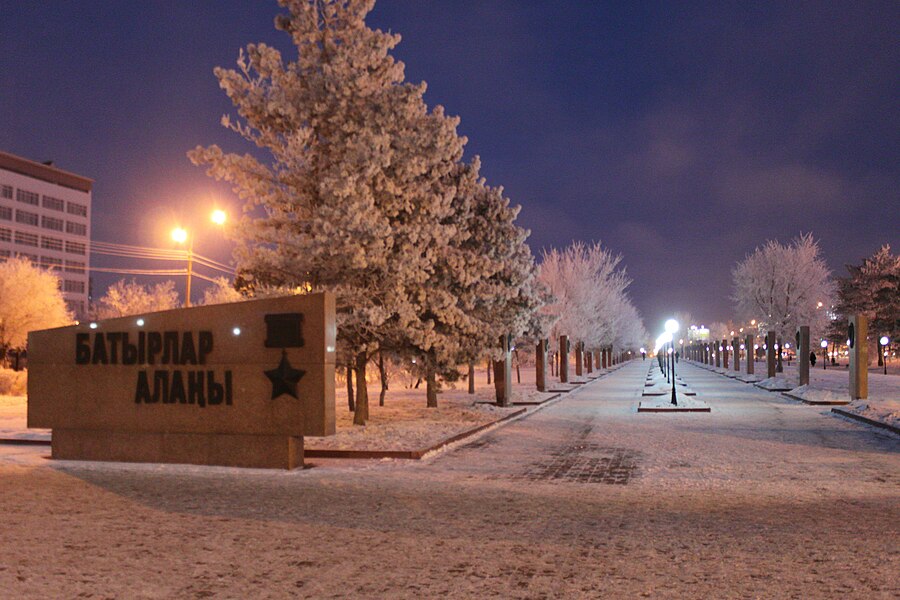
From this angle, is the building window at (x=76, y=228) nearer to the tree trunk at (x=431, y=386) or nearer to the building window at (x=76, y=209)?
the building window at (x=76, y=209)

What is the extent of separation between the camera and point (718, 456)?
574 inches

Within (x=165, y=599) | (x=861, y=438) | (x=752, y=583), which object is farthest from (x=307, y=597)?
(x=861, y=438)

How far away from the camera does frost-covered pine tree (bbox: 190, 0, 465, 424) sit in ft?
57.1

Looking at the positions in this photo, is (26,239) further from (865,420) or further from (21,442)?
(865,420)

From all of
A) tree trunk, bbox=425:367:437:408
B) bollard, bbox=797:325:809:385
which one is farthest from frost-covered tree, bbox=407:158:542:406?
bollard, bbox=797:325:809:385

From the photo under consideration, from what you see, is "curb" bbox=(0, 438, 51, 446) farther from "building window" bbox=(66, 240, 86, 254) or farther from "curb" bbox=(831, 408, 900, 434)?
"building window" bbox=(66, 240, 86, 254)

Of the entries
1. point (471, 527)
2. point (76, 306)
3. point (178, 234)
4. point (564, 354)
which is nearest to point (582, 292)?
point (564, 354)

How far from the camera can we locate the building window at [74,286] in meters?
120

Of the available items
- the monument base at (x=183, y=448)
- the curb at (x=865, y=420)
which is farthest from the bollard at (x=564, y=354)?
the monument base at (x=183, y=448)

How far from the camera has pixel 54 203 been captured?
121 m

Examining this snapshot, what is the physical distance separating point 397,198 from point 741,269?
71740mm

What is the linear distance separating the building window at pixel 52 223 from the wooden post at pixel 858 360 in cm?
11469

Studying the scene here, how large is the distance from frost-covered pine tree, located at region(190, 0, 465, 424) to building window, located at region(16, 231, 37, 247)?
10990cm

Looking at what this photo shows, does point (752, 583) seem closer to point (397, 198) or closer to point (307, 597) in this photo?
point (307, 597)
